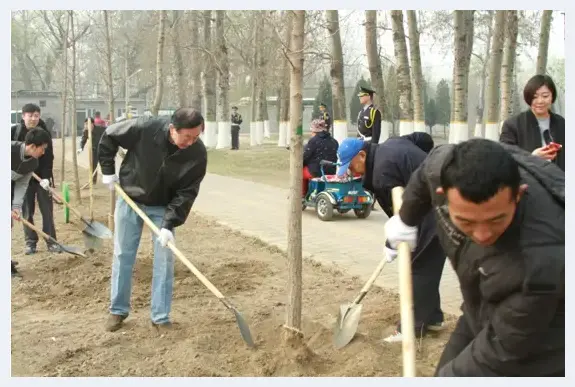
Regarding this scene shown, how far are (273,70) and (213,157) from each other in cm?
719

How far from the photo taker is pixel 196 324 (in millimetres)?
4496

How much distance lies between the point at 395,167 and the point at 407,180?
0.37 feet

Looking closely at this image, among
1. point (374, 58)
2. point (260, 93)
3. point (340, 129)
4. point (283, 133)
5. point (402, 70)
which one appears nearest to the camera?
point (402, 70)

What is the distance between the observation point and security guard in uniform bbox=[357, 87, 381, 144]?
955 cm

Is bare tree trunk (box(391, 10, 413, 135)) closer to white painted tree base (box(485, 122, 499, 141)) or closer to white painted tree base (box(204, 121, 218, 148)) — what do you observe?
white painted tree base (box(485, 122, 499, 141))

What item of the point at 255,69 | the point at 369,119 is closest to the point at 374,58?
the point at 369,119

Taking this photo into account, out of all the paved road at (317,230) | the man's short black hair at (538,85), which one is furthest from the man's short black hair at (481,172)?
the paved road at (317,230)

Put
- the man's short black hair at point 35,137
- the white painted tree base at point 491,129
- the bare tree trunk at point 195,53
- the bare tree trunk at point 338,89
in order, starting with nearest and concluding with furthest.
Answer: the man's short black hair at point 35,137 < the white painted tree base at point 491,129 < the bare tree trunk at point 338,89 < the bare tree trunk at point 195,53

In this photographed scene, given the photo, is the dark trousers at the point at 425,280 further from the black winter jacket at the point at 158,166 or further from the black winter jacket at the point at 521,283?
the black winter jacket at the point at 521,283

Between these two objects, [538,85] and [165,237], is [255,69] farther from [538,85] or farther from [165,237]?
[165,237]

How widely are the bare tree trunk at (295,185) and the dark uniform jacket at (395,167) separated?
47cm

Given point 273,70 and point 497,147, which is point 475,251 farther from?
point 273,70

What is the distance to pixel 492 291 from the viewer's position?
75.8 inches

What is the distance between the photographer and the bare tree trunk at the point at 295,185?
3.73 metres
